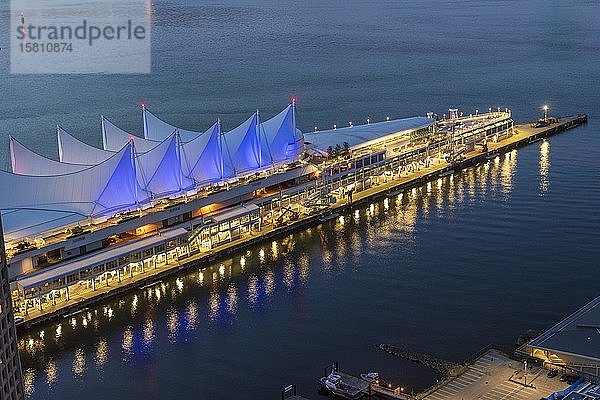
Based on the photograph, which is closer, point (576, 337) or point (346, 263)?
point (576, 337)

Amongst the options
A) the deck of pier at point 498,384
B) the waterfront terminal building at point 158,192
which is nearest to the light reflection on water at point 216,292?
the waterfront terminal building at point 158,192

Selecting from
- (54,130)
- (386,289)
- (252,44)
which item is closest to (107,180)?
(386,289)

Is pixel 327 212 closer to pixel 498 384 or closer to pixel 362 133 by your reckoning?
pixel 362 133

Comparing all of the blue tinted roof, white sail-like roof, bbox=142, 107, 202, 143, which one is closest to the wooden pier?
the blue tinted roof

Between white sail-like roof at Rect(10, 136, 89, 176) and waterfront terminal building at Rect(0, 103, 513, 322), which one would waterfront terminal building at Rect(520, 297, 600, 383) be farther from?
white sail-like roof at Rect(10, 136, 89, 176)

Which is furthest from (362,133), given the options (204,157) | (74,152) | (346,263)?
(74,152)

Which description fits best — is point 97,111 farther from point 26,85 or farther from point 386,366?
point 386,366
